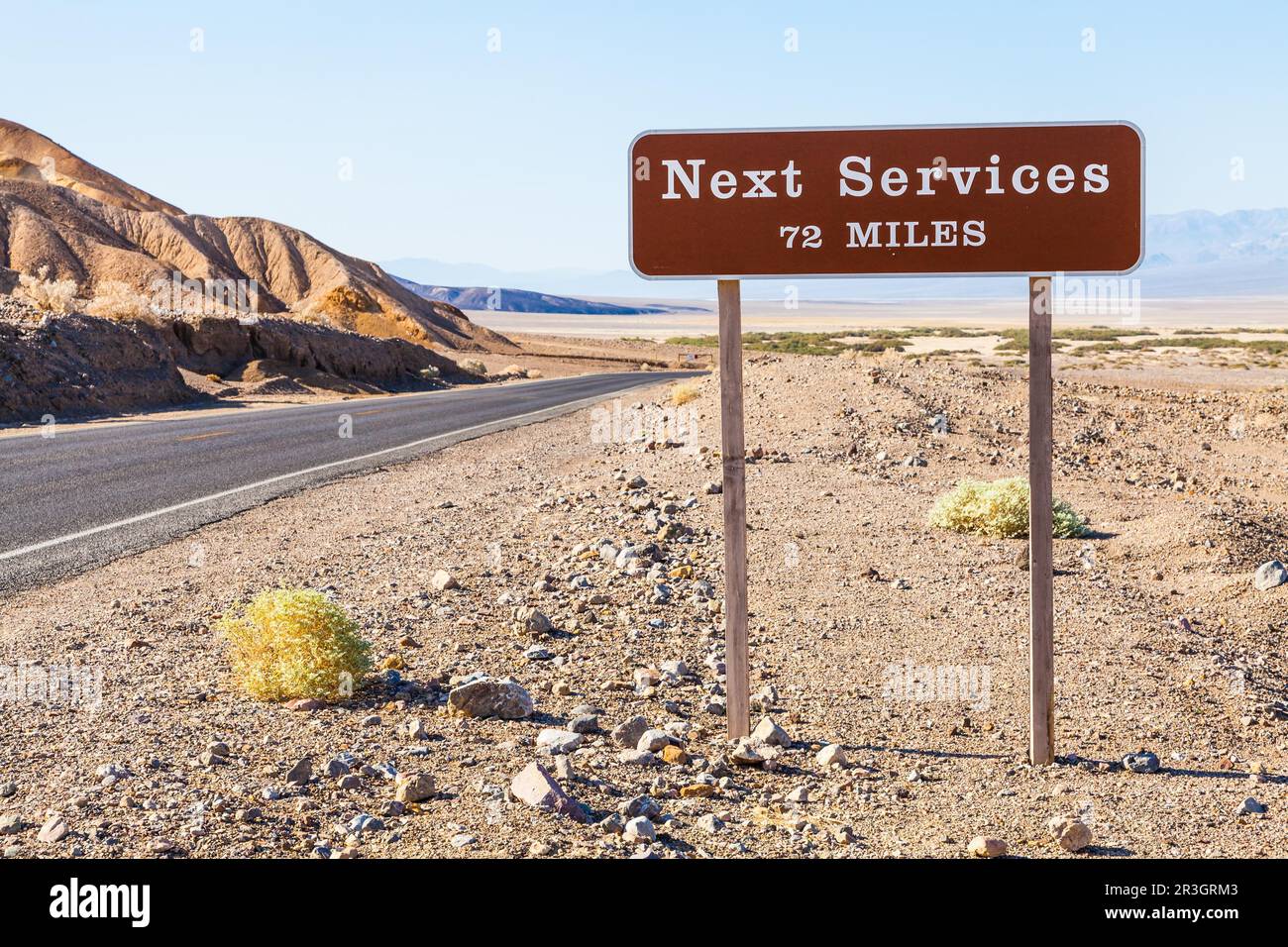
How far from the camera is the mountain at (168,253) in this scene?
58281 millimetres

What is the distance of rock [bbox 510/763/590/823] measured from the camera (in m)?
4.14

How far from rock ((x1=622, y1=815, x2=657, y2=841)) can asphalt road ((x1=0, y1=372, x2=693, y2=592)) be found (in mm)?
5315

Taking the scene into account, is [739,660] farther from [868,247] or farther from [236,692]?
[236,692]

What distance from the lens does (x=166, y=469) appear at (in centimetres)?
1324

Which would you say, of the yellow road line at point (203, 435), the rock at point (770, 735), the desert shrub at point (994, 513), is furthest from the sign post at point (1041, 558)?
the yellow road line at point (203, 435)

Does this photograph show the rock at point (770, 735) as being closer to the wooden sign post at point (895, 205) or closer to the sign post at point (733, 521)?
the sign post at point (733, 521)

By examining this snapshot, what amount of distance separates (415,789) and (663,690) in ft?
5.80

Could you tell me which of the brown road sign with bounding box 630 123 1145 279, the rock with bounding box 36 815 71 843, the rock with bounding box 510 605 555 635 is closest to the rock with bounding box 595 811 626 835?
the rock with bounding box 36 815 71 843

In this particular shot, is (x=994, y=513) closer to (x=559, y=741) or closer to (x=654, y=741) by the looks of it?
(x=654, y=741)

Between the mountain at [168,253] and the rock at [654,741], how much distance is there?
43.5 meters

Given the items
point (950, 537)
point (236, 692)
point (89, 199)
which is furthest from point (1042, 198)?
point (89, 199)

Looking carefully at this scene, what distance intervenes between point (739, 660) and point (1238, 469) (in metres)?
13.5

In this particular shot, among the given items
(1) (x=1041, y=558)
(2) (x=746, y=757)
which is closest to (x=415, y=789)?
(2) (x=746, y=757)

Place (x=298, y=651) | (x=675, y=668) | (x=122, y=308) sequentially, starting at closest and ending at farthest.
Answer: (x=298, y=651) → (x=675, y=668) → (x=122, y=308)
